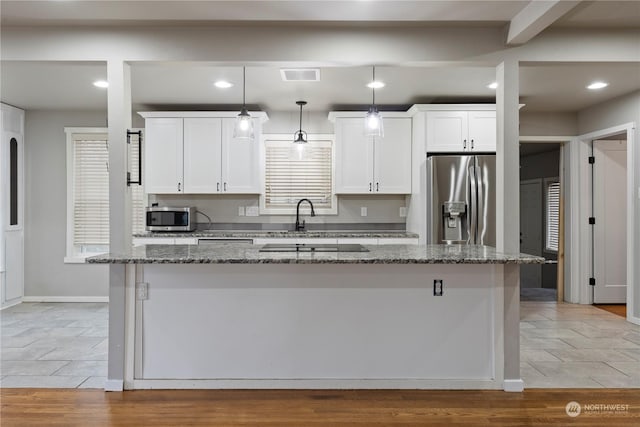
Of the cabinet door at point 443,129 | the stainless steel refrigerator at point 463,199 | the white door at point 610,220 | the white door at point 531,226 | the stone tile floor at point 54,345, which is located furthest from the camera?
the white door at point 531,226

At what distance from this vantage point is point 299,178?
5.62 meters

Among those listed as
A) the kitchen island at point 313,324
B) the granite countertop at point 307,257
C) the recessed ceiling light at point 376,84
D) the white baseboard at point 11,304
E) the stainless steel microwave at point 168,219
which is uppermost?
the recessed ceiling light at point 376,84

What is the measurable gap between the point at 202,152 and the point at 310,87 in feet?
4.93

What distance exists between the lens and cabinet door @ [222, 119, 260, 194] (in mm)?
5117

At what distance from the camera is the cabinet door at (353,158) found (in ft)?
16.8

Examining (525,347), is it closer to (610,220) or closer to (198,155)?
(610,220)

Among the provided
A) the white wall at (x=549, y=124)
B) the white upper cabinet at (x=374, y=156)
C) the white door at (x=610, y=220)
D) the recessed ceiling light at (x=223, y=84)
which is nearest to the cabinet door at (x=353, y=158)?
the white upper cabinet at (x=374, y=156)

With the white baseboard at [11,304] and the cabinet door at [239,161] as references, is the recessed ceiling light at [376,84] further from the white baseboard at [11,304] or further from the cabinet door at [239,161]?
the white baseboard at [11,304]

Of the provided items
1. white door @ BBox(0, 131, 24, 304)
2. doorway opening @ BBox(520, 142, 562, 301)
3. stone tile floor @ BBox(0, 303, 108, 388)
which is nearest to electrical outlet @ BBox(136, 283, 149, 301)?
stone tile floor @ BBox(0, 303, 108, 388)

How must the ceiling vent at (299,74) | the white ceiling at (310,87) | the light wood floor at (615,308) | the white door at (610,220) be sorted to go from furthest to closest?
the white door at (610,220) < the light wood floor at (615,308) < the white ceiling at (310,87) < the ceiling vent at (299,74)

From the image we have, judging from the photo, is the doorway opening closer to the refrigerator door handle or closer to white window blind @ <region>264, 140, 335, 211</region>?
the refrigerator door handle

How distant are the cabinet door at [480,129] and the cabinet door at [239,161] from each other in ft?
7.83

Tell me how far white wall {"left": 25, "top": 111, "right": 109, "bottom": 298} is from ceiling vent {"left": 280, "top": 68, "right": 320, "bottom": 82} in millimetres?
2889

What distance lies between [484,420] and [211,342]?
1.72m
